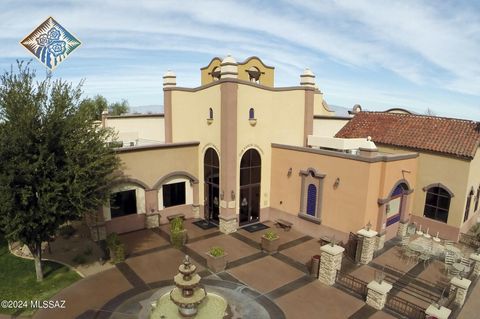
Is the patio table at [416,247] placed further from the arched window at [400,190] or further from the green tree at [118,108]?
the green tree at [118,108]

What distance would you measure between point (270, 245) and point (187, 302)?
7020mm

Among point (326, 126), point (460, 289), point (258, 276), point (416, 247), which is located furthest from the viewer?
point (326, 126)

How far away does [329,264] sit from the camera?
13.6 metres

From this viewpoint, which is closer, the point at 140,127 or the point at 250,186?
the point at 250,186

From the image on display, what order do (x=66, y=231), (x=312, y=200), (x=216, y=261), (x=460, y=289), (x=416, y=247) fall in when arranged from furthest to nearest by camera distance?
1. (x=312, y=200)
2. (x=66, y=231)
3. (x=416, y=247)
4. (x=216, y=261)
5. (x=460, y=289)

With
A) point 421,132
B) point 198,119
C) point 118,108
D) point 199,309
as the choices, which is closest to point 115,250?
point 199,309

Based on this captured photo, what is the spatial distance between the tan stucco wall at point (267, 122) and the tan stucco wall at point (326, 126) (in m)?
6.32

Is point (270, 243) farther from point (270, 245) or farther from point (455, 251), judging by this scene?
point (455, 251)

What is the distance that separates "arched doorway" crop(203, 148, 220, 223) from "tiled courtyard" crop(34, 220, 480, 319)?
7.10 feet

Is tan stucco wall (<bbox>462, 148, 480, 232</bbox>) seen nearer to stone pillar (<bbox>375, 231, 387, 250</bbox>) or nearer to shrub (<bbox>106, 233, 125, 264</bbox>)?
stone pillar (<bbox>375, 231, 387, 250</bbox>)

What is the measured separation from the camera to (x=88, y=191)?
1276 centimetres

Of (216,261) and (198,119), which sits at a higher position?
(198,119)

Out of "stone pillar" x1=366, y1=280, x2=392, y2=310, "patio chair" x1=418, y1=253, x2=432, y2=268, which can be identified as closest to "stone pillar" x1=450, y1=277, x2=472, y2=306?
"stone pillar" x1=366, y1=280, x2=392, y2=310

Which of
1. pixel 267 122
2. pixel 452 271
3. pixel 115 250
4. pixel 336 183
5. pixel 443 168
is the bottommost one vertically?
pixel 452 271
